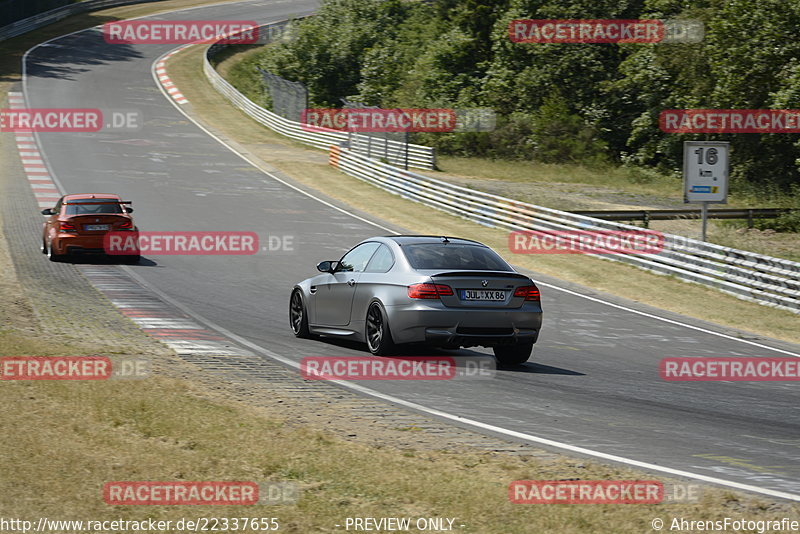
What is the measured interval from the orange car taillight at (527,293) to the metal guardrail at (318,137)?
30418 mm

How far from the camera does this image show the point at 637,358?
1390 centimetres

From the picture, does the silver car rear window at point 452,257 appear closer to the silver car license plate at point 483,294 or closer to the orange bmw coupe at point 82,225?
the silver car license plate at point 483,294

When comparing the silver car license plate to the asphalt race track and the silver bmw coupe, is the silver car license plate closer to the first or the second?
the silver bmw coupe

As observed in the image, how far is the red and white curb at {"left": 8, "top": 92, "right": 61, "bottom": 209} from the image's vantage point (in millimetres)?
32312

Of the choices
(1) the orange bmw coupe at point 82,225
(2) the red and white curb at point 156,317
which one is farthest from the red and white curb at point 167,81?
(2) the red and white curb at point 156,317

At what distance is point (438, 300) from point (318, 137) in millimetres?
39476

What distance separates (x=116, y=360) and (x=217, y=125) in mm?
45147

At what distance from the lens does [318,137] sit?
163 ft

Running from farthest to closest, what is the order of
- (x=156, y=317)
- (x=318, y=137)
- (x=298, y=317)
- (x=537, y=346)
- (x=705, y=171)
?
(x=318, y=137) → (x=705, y=171) → (x=156, y=317) → (x=537, y=346) → (x=298, y=317)

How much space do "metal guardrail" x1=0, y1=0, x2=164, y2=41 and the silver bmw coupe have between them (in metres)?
67.3

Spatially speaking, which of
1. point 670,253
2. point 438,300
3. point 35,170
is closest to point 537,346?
point 438,300

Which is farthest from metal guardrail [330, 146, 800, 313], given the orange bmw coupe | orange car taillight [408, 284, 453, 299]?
the orange bmw coupe

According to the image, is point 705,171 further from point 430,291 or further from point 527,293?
point 430,291

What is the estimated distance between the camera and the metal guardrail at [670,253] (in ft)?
67.5
